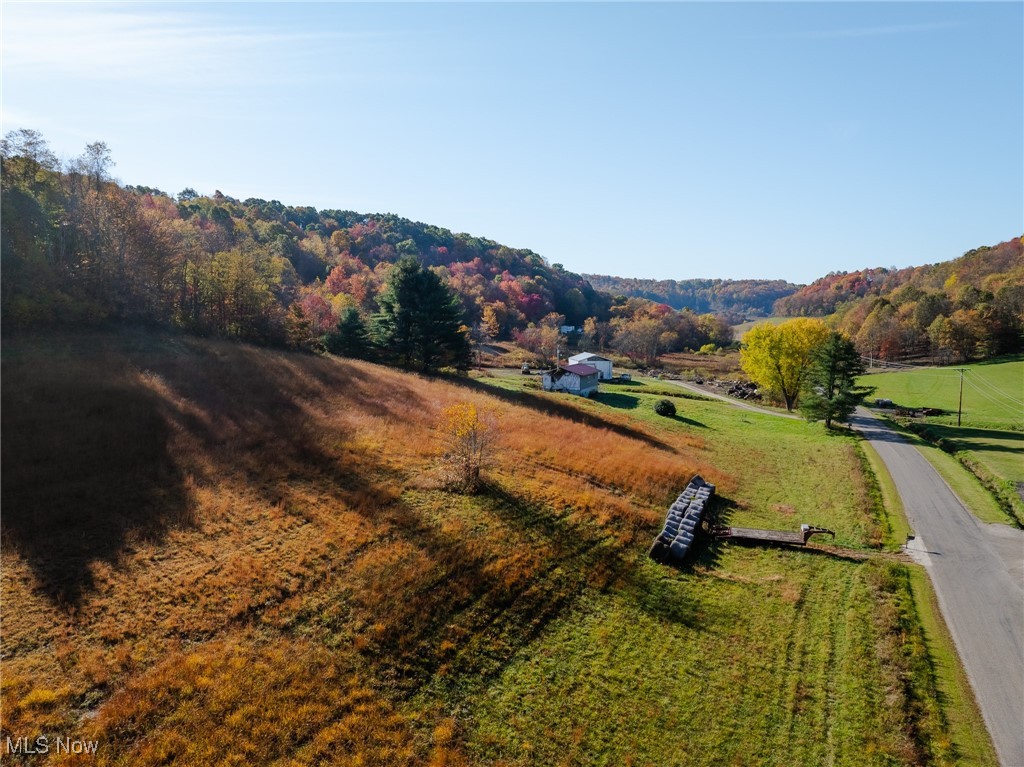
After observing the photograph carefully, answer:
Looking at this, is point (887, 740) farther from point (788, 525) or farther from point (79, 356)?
point (79, 356)

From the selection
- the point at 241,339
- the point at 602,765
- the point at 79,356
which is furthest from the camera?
the point at 241,339

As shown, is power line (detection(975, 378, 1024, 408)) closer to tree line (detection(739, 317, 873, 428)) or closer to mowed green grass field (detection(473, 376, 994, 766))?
tree line (detection(739, 317, 873, 428))

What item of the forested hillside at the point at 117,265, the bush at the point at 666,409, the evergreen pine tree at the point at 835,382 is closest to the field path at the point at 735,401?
the evergreen pine tree at the point at 835,382

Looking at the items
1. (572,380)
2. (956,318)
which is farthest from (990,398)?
(572,380)

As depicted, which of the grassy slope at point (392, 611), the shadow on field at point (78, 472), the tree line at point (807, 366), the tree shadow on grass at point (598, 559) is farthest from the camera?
the tree line at point (807, 366)

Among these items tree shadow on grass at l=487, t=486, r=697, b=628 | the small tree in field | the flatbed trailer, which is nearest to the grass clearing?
the flatbed trailer

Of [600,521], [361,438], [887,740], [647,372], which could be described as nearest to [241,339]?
[361,438]

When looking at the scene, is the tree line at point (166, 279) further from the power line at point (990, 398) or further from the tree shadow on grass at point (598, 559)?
the power line at point (990, 398)
